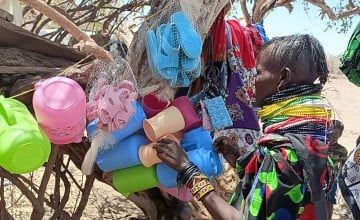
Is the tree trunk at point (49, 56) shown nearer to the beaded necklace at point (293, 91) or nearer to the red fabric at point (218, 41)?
the red fabric at point (218, 41)

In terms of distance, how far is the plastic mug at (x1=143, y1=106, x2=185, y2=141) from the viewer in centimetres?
219

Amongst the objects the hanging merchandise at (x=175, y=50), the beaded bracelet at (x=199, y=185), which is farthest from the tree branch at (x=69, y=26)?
the beaded bracelet at (x=199, y=185)

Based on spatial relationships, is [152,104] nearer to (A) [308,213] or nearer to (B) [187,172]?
(B) [187,172]

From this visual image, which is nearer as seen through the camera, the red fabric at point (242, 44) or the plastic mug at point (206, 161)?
the plastic mug at point (206, 161)

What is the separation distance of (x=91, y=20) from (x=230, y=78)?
146 cm

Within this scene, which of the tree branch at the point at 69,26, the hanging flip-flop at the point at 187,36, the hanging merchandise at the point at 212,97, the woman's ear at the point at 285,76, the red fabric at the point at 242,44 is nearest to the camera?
the woman's ear at the point at 285,76

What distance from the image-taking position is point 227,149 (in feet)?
7.70

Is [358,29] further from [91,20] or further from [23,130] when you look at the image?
[91,20]

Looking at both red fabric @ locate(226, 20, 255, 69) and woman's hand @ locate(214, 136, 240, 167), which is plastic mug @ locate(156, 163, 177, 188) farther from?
red fabric @ locate(226, 20, 255, 69)

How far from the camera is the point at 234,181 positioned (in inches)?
147

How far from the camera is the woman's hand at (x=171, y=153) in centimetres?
196

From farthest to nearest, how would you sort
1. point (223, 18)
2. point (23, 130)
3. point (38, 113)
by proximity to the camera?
point (223, 18) < point (38, 113) < point (23, 130)

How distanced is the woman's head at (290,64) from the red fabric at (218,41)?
70cm

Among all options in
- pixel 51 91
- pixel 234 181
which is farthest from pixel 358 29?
pixel 234 181
